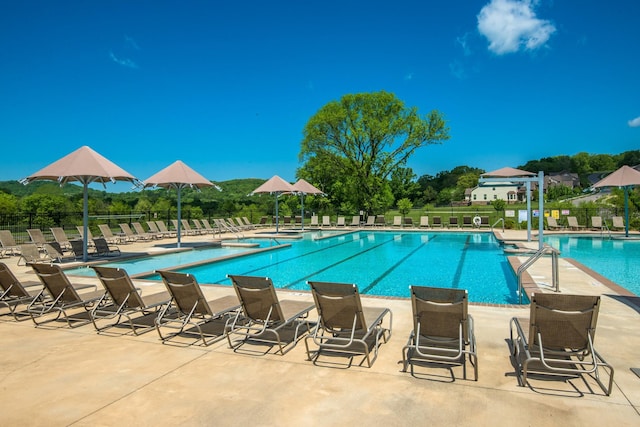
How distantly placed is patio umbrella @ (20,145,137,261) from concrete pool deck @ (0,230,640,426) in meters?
7.15

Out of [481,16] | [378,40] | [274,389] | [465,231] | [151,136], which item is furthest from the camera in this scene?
[151,136]

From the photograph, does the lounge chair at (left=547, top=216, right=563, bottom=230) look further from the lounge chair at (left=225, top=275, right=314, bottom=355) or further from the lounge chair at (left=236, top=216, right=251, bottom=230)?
the lounge chair at (left=225, top=275, right=314, bottom=355)

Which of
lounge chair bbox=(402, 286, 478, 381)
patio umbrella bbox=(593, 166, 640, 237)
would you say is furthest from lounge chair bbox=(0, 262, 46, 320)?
patio umbrella bbox=(593, 166, 640, 237)

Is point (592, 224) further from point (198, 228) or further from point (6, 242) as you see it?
point (6, 242)

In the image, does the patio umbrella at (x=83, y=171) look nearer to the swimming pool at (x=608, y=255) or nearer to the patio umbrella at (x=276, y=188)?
the patio umbrella at (x=276, y=188)

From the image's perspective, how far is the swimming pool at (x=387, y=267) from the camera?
8.93 meters

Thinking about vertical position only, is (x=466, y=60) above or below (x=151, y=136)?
above

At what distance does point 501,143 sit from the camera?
55.0 metres

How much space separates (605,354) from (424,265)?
25.9 feet

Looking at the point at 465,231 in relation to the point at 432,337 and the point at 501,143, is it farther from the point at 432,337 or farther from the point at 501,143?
the point at 501,143

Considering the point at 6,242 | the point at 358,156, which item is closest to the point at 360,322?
the point at 6,242

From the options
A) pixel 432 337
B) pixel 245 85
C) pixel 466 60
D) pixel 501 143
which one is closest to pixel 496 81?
pixel 466 60

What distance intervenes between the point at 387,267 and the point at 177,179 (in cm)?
778

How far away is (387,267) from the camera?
11.4m
